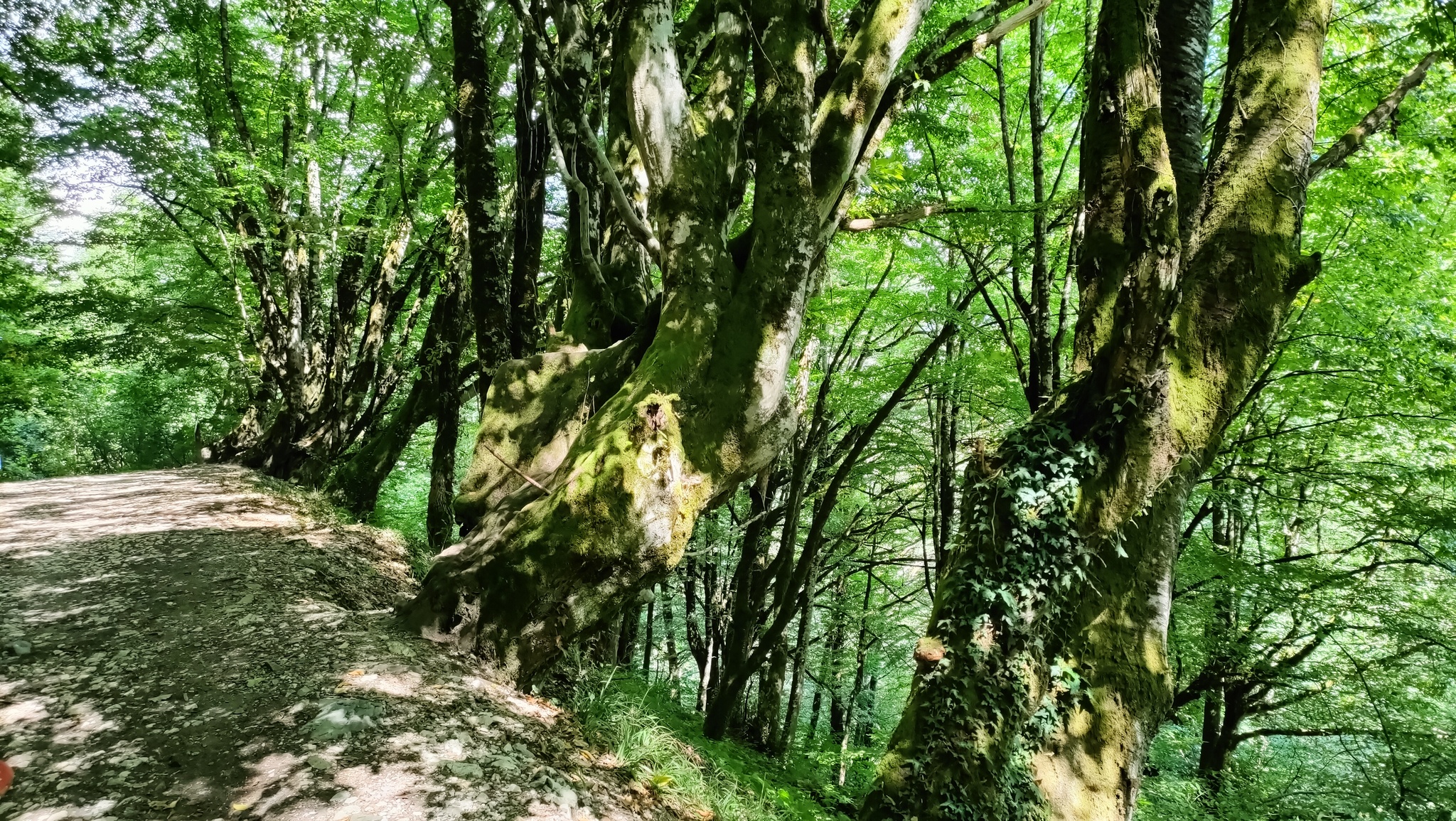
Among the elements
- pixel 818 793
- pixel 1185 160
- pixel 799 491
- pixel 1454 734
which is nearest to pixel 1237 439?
pixel 1454 734

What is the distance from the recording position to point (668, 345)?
3.90 m

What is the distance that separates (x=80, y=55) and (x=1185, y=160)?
13195 mm

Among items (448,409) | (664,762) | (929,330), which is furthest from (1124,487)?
(929,330)

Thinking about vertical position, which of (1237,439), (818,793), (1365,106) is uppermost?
(1365,106)

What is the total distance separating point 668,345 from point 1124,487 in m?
2.69

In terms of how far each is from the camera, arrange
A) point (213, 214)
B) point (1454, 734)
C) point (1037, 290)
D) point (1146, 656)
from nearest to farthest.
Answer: point (1146, 656)
point (1037, 290)
point (1454, 734)
point (213, 214)

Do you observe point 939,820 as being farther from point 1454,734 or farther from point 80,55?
point 80,55

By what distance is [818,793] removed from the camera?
349 inches

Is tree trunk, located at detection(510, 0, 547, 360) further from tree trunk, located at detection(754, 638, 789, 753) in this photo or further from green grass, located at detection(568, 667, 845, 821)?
tree trunk, located at detection(754, 638, 789, 753)

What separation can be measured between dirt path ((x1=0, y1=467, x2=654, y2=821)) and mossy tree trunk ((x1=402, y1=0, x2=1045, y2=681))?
571 mm

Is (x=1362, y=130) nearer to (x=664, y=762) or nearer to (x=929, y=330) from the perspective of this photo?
(x=664, y=762)

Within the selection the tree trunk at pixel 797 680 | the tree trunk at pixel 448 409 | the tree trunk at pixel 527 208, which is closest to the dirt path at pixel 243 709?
the tree trunk at pixel 448 409

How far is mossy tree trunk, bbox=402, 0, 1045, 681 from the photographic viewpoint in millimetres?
3605

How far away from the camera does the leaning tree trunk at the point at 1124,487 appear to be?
3229 millimetres
